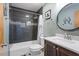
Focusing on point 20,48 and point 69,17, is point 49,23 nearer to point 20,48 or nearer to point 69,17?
point 69,17

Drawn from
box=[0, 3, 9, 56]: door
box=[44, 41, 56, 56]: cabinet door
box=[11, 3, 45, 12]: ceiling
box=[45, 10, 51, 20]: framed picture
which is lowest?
box=[44, 41, 56, 56]: cabinet door

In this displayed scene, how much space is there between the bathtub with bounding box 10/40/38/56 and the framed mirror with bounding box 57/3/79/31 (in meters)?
0.54

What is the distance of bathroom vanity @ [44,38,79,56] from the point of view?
1.17 m

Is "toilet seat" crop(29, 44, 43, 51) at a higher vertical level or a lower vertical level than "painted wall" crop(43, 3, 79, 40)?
lower

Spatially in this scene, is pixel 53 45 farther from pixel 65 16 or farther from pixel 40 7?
pixel 40 7

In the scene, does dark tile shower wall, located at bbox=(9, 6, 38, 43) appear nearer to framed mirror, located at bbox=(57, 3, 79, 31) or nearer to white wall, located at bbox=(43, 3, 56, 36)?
white wall, located at bbox=(43, 3, 56, 36)

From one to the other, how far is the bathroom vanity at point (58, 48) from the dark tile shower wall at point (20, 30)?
25 cm

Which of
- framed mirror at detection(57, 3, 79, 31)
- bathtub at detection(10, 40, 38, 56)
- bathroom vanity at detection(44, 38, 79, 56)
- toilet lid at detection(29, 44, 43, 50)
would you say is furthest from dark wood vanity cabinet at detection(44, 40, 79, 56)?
framed mirror at detection(57, 3, 79, 31)

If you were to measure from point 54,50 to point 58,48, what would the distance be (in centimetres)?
9

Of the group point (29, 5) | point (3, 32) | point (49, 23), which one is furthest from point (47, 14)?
point (3, 32)

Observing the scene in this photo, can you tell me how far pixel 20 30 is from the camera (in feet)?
4.70

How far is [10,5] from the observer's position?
55.1 inches

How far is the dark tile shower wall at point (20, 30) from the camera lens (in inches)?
55.2

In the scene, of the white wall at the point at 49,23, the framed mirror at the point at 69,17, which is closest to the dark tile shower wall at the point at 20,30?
the white wall at the point at 49,23
